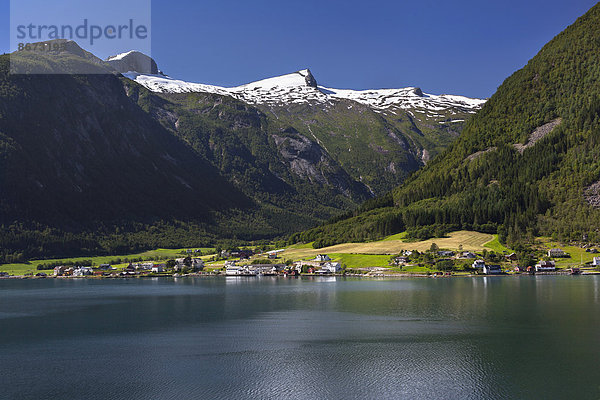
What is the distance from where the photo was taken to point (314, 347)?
5753 centimetres

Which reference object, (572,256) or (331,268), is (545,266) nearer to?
(572,256)

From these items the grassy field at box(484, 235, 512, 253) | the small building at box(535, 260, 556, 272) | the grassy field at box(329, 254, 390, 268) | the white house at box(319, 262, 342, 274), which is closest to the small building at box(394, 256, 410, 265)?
the grassy field at box(329, 254, 390, 268)

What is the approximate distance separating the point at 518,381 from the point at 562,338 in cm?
1797

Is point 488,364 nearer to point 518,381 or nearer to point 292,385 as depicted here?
point 518,381

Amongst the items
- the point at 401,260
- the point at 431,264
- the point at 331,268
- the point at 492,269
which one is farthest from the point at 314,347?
the point at 331,268

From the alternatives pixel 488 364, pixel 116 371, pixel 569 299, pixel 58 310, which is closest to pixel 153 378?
pixel 116 371

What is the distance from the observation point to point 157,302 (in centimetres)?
10338

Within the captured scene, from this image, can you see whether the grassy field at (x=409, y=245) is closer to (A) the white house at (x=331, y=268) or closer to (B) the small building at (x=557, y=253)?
(A) the white house at (x=331, y=268)

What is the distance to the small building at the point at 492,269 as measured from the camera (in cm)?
14038

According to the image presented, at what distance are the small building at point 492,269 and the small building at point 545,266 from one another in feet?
31.6

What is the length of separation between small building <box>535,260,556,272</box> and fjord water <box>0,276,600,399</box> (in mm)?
37802

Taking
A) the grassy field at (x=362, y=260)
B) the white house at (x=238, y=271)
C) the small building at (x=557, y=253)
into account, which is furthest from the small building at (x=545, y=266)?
the white house at (x=238, y=271)

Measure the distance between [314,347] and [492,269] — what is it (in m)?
97.3

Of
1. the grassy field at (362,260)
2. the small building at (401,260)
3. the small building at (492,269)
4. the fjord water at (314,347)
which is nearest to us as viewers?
the fjord water at (314,347)
